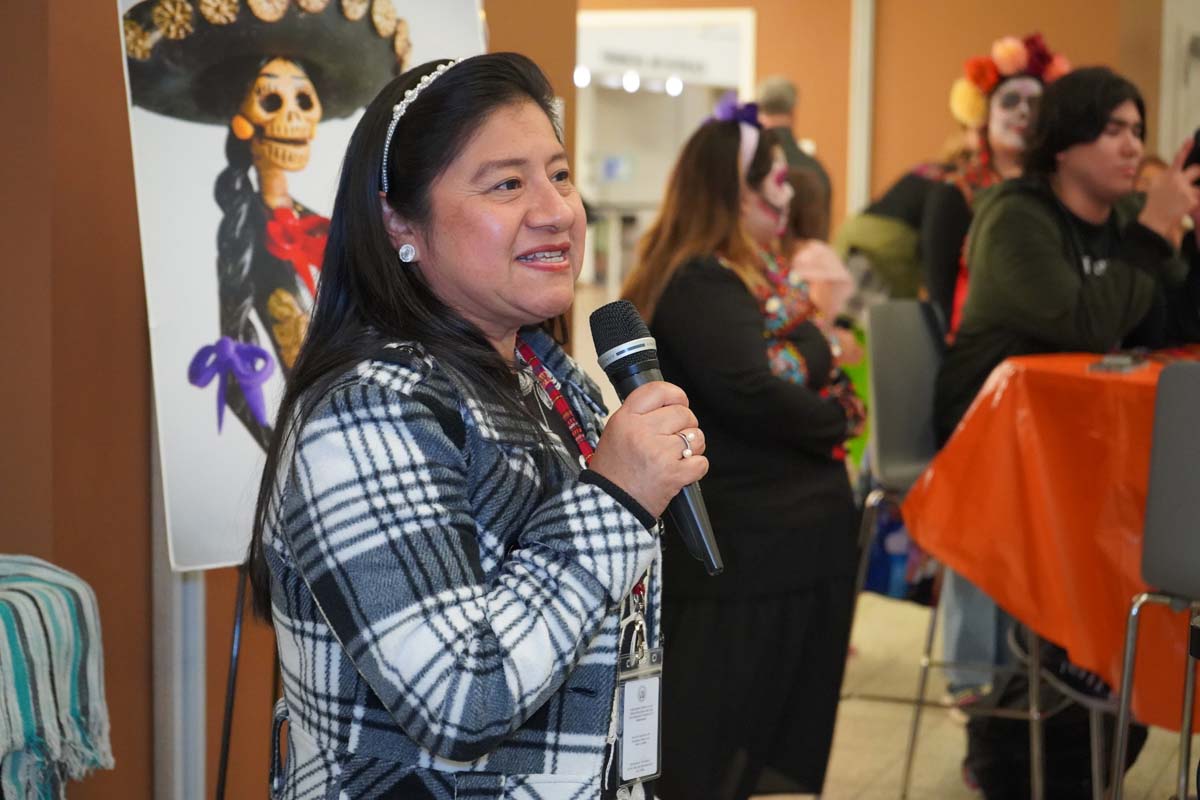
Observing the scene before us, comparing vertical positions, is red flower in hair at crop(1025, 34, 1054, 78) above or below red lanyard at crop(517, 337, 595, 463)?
above

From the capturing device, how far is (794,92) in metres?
5.57

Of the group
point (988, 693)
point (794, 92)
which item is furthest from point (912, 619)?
point (794, 92)

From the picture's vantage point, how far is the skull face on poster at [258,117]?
2.00 meters

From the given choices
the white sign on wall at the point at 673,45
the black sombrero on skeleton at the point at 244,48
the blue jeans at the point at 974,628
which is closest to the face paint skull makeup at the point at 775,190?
the black sombrero on skeleton at the point at 244,48

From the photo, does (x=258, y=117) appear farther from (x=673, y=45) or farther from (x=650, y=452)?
(x=673, y=45)

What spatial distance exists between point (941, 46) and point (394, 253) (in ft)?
21.9

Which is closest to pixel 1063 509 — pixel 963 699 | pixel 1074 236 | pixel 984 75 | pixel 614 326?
pixel 1074 236

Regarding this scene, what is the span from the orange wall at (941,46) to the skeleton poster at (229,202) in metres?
5.54

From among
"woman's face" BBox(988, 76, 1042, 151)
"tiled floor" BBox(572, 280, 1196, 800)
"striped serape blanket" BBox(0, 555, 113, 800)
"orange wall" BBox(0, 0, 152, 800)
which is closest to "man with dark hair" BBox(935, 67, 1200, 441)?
"tiled floor" BBox(572, 280, 1196, 800)

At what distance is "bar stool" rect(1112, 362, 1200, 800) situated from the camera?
229 cm

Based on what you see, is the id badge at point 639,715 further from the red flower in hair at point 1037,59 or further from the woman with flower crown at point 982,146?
the red flower in hair at point 1037,59

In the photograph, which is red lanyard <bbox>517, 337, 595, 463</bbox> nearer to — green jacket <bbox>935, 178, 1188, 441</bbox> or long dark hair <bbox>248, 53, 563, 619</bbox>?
long dark hair <bbox>248, 53, 563, 619</bbox>

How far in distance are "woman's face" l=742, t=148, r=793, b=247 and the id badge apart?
1.76 metres

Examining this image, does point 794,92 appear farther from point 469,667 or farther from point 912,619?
point 469,667
